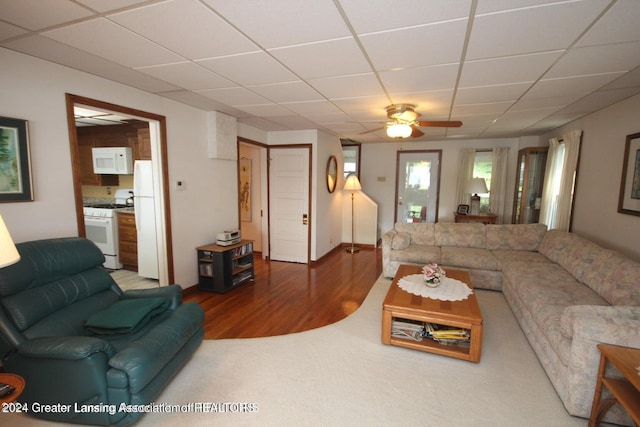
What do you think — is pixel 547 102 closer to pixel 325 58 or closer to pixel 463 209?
pixel 325 58

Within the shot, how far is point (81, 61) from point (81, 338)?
2.05m

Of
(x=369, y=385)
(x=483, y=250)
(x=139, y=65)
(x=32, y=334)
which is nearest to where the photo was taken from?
(x=32, y=334)

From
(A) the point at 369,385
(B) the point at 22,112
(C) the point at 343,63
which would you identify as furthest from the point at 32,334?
(C) the point at 343,63

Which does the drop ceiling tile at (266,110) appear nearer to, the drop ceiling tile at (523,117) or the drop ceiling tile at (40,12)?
the drop ceiling tile at (40,12)

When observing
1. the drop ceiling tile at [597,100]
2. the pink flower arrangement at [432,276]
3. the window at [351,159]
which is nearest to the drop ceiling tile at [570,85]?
the drop ceiling tile at [597,100]

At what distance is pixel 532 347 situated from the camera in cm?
253

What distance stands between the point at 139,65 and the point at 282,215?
3.30 metres

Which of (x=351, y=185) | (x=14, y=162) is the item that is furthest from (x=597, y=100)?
(x=14, y=162)

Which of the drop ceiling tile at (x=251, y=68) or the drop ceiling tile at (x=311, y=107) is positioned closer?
the drop ceiling tile at (x=251, y=68)

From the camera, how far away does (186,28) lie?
1.70 metres

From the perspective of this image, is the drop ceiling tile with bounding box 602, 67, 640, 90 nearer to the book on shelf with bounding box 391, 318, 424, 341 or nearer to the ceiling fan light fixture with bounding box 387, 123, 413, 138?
the ceiling fan light fixture with bounding box 387, 123, 413, 138

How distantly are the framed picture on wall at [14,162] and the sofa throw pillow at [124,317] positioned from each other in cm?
106

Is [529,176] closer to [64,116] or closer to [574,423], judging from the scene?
[574,423]

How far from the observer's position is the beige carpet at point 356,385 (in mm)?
1801
